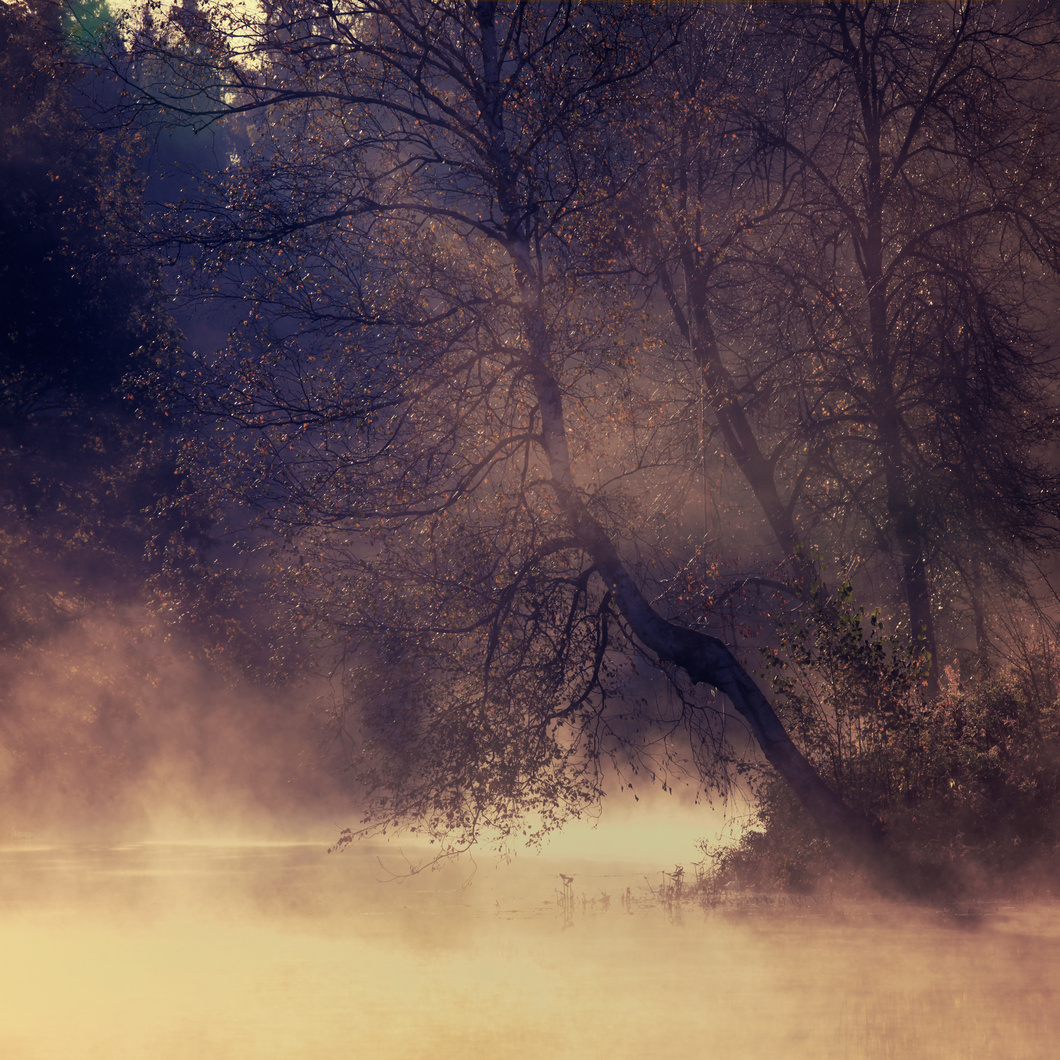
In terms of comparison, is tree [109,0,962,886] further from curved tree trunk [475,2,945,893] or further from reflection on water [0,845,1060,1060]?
reflection on water [0,845,1060,1060]

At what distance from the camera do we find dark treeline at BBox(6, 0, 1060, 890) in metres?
12.1

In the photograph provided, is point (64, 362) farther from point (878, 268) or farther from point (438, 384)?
point (878, 268)

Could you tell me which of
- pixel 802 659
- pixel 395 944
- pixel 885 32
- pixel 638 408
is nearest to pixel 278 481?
pixel 638 408

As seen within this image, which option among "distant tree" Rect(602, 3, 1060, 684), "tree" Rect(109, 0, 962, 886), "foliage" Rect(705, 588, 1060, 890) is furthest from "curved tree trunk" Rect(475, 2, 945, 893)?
"distant tree" Rect(602, 3, 1060, 684)

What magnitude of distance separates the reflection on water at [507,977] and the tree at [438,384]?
1.41 metres

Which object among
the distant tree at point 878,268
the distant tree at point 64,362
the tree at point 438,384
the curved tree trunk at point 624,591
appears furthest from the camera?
the distant tree at point 64,362

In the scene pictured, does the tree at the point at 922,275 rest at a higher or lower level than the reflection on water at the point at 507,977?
higher

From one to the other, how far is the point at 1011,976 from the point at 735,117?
10501mm

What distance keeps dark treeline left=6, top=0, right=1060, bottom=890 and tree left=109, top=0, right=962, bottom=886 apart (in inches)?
1.9

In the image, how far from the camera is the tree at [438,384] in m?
12.0

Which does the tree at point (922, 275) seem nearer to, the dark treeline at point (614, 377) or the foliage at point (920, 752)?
the dark treeline at point (614, 377)

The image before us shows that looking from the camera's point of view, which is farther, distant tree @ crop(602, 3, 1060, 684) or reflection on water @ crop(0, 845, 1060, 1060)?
distant tree @ crop(602, 3, 1060, 684)

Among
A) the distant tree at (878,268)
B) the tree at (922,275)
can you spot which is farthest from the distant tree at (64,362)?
the tree at (922,275)

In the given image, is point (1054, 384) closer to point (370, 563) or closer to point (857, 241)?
point (857, 241)
